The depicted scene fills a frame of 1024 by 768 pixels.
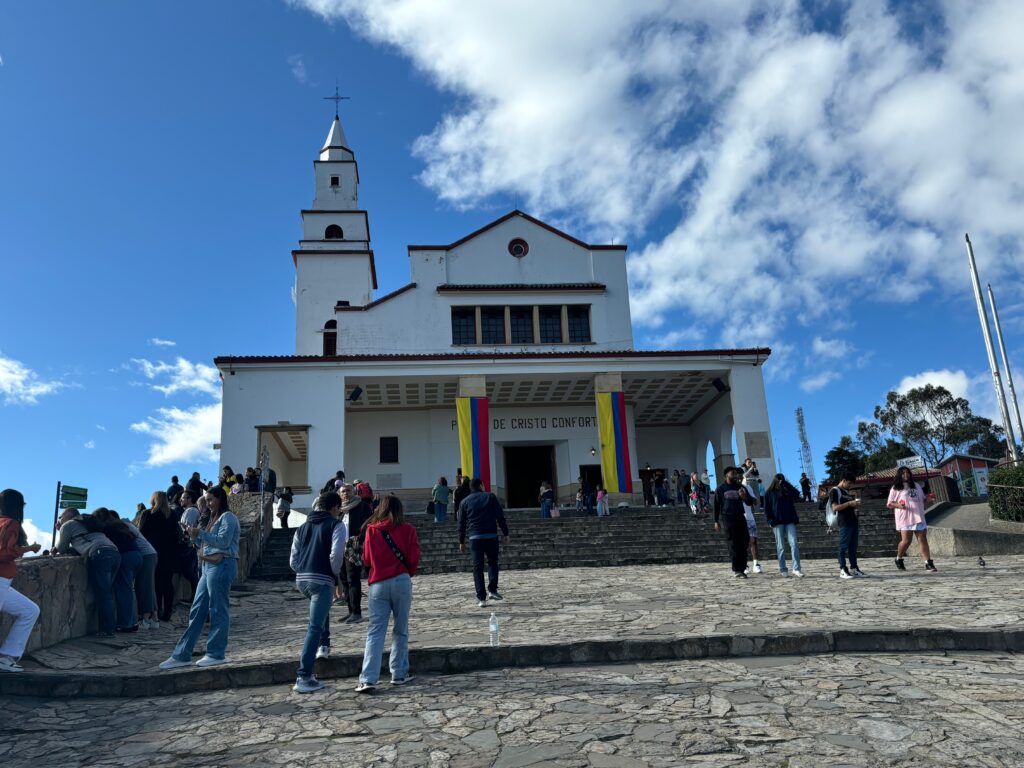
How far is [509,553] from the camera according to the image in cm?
1528

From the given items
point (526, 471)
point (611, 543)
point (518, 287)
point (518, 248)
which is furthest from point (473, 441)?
point (518, 248)

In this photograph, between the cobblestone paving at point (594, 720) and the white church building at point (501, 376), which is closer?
the cobblestone paving at point (594, 720)

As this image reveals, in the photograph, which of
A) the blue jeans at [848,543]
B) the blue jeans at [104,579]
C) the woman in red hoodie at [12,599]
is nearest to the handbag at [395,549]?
the woman in red hoodie at [12,599]

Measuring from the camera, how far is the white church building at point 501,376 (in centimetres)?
2414

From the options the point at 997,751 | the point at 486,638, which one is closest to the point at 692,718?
the point at 997,751

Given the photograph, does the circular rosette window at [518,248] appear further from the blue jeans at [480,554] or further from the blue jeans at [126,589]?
the blue jeans at [126,589]

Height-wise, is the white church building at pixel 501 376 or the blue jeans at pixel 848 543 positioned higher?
the white church building at pixel 501 376

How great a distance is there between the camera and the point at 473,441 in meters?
23.8

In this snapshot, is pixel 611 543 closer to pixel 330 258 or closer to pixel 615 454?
pixel 615 454

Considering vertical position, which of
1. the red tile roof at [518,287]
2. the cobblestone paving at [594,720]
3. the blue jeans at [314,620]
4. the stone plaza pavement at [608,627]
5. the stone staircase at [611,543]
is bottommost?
the cobblestone paving at [594,720]

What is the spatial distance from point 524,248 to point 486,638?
A: 941 inches

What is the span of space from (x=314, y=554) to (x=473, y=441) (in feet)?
58.2

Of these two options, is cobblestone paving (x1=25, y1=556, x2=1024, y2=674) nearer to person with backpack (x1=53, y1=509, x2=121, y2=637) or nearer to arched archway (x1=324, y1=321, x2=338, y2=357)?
person with backpack (x1=53, y1=509, x2=121, y2=637)

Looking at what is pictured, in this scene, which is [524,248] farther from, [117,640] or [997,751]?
[997,751]
